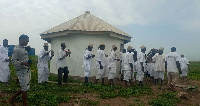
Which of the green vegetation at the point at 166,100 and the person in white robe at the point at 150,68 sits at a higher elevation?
the person in white robe at the point at 150,68

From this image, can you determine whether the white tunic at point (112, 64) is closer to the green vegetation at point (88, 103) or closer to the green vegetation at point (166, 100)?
the green vegetation at point (166, 100)

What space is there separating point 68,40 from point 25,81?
7654 mm

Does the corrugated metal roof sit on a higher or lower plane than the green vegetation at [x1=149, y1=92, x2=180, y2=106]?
higher

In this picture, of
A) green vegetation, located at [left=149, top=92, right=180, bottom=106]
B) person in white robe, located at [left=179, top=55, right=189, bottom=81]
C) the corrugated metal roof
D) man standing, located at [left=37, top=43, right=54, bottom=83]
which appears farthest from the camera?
person in white robe, located at [left=179, top=55, right=189, bottom=81]

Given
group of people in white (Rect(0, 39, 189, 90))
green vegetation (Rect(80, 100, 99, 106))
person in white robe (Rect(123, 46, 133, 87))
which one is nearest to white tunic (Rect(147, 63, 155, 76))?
group of people in white (Rect(0, 39, 189, 90))

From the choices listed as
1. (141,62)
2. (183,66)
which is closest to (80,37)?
(141,62)

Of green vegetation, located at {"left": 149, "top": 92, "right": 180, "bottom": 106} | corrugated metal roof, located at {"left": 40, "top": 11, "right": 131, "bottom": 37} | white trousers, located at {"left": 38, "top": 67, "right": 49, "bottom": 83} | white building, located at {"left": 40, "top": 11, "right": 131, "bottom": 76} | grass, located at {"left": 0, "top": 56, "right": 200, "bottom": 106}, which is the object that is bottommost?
green vegetation, located at {"left": 149, "top": 92, "right": 180, "bottom": 106}

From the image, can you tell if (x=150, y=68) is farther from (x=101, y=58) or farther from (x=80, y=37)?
(x=80, y=37)

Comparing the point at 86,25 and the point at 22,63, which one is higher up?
the point at 86,25

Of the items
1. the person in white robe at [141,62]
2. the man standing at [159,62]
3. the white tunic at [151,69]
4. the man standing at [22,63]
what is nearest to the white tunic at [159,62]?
the man standing at [159,62]

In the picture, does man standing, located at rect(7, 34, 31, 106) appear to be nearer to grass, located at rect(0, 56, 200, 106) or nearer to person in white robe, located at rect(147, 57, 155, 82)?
grass, located at rect(0, 56, 200, 106)

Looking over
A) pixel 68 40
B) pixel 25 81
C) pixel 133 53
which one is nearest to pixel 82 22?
pixel 68 40

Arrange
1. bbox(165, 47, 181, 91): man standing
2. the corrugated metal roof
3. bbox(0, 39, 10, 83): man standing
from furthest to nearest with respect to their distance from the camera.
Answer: the corrugated metal roof < bbox(0, 39, 10, 83): man standing < bbox(165, 47, 181, 91): man standing

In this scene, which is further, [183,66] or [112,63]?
[183,66]
